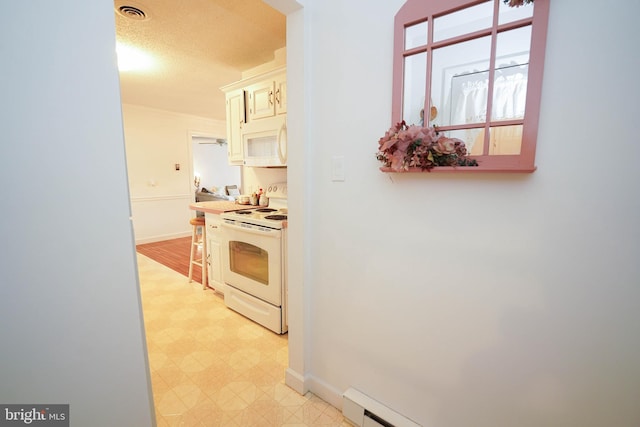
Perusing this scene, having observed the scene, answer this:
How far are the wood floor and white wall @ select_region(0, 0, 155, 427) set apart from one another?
8.79 ft

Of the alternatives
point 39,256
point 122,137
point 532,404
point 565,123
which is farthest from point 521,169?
point 39,256

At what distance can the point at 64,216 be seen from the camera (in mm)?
707

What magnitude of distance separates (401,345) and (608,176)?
38.7 inches

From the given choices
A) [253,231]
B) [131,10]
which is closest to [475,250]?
[253,231]

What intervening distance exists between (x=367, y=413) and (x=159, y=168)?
5187 millimetres

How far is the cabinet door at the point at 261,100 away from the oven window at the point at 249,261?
123 cm

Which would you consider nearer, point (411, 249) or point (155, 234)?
point (411, 249)

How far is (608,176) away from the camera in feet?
2.61

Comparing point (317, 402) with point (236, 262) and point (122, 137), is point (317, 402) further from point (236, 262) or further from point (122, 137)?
point (122, 137)

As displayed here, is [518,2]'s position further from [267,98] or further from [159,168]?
[159,168]

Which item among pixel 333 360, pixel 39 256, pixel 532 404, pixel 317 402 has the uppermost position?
pixel 39 256

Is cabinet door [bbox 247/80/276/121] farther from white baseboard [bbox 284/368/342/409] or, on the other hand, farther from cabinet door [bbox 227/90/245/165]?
white baseboard [bbox 284/368/342/409]

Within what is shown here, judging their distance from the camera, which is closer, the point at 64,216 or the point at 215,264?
the point at 64,216

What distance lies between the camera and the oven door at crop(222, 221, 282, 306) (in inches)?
83.0
